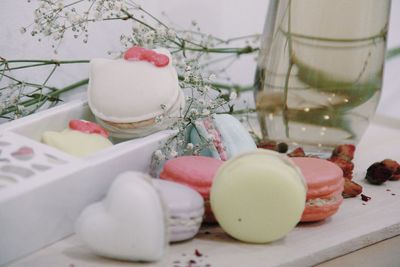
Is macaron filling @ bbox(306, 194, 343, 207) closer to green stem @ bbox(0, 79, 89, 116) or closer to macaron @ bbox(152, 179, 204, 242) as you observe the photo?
macaron @ bbox(152, 179, 204, 242)

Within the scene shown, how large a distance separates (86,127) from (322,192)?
0.78 ft

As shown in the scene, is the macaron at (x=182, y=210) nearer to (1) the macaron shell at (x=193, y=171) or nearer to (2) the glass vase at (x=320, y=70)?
(1) the macaron shell at (x=193, y=171)

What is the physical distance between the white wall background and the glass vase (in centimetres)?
18

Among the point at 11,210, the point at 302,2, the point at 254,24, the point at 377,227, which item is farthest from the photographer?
the point at 254,24

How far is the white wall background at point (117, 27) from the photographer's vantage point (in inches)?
33.2

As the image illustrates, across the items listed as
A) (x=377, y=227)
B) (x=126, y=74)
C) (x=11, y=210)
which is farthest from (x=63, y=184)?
(x=377, y=227)

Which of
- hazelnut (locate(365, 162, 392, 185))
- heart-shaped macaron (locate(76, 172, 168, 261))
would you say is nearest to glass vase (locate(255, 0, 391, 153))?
hazelnut (locate(365, 162, 392, 185))

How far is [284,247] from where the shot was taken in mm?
619

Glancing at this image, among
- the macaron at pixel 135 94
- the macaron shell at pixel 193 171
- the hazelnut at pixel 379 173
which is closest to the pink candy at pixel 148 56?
the macaron at pixel 135 94

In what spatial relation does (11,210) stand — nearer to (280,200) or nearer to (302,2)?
(280,200)

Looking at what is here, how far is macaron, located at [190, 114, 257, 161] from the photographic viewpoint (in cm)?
74

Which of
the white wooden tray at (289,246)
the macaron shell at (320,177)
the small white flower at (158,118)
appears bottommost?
the white wooden tray at (289,246)

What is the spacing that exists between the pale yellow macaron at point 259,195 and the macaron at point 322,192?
1.6 inches

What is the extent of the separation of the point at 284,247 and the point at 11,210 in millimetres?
233
